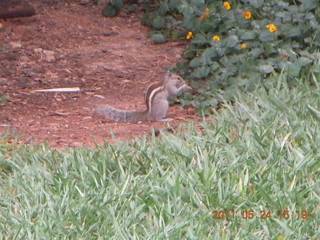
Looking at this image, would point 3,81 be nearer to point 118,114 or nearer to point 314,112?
point 118,114

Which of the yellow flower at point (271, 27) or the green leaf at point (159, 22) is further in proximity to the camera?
the green leaf at point (159, 22)

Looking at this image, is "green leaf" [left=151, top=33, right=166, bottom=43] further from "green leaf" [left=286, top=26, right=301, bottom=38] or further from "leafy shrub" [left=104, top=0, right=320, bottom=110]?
"green leaf" [left=286, top=26, right=301, bottom=38]

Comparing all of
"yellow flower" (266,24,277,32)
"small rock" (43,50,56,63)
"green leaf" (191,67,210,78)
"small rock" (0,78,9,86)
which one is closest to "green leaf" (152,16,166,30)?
"small rock" (43,50,56,63)

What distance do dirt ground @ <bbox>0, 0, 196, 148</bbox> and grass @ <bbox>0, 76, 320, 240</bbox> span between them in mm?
680

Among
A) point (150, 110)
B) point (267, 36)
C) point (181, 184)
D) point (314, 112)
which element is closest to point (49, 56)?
point (150, 110)

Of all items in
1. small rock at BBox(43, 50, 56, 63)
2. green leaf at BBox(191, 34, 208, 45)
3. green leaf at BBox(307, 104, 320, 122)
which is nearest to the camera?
green leaf at BBox(307, 104, 320, 122)

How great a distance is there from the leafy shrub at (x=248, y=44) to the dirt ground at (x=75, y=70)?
44cm

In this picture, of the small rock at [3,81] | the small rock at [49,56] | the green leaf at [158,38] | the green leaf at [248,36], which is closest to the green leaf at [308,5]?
the green leaf at [248,36]

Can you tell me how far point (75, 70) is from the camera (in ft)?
26.1

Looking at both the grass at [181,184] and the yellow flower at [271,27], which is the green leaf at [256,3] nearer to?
the yellow flower at [271,27]

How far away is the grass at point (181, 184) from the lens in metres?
4.22

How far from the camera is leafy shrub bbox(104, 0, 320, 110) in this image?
6523mm

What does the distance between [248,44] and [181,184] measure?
2.46 m

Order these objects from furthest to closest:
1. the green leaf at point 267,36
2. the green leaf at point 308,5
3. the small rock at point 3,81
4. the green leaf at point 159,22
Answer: the green leaf at point 159,22 < the small rock at point 3,81 < the green leaf at point 308,5 < the green leaf at point 267,36
